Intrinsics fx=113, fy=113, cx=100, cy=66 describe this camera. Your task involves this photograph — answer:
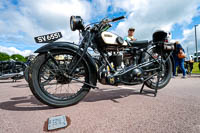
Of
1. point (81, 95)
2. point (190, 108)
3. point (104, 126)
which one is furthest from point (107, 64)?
point (190, 108)

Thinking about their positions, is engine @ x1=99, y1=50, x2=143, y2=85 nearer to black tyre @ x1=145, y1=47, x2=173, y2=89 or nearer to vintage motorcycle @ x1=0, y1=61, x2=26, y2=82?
black tyre @ x1=145, y1=47, x2=173, y2=89

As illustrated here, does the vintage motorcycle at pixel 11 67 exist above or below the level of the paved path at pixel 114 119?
above

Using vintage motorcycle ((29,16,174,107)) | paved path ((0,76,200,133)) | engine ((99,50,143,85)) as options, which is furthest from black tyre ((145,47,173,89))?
paved path ((0,76,200,133))

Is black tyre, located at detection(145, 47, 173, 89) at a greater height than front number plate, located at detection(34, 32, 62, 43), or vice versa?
front number plate, located at detection(34, 32, 62, 43)

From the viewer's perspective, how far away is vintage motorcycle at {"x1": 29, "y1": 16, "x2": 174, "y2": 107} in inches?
65.6

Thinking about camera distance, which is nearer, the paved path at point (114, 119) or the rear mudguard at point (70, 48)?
the paved path at point (114, 119)

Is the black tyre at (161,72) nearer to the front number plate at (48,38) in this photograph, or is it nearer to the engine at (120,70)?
the engine at (120,70)

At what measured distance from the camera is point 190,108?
1.55 m

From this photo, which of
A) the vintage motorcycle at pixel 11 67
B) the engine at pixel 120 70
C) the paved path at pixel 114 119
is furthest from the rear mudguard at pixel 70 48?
the vintage motorcycle at pixel 11 67

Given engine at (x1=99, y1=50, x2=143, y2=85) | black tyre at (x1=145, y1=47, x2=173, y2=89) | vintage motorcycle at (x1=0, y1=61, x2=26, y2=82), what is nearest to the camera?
engine at (x1=99, y1=50, x2=143, y2=85)

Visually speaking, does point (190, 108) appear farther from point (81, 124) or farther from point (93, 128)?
point (81, 124)

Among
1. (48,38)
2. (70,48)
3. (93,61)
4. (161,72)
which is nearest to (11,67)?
(48,38)

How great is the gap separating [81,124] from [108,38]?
54.7 inches

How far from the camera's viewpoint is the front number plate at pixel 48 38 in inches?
68.0
